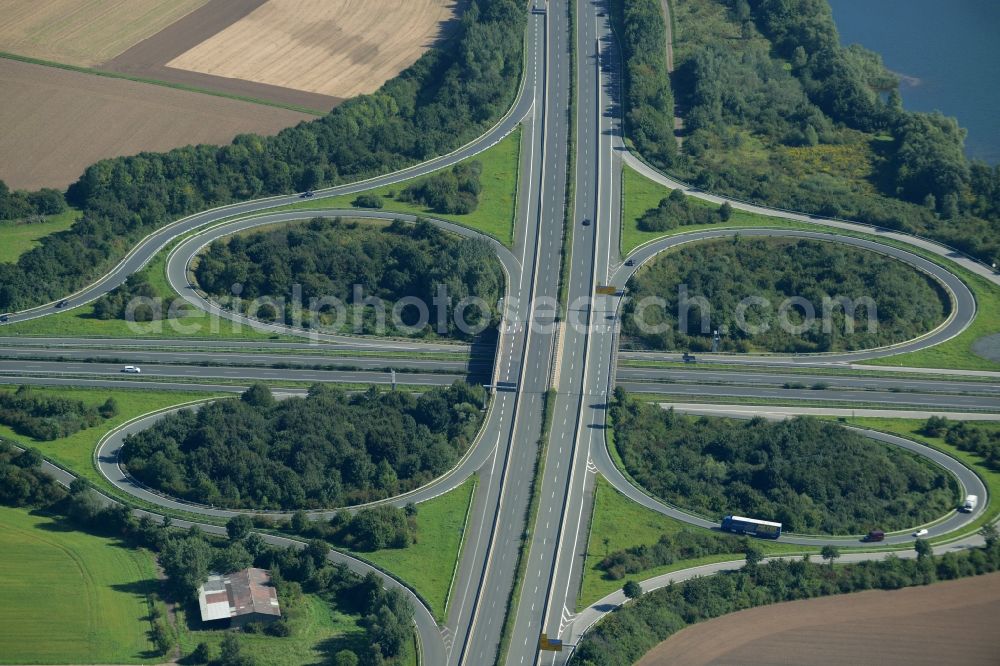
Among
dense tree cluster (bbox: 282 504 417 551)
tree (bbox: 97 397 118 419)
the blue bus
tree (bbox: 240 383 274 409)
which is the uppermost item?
tree (bbox: 240 383 274 409)

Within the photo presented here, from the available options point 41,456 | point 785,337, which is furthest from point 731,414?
point 41,456

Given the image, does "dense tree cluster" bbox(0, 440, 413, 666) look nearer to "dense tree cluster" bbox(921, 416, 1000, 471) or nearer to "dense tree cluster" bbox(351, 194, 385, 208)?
"dense tree cluster" bbox(351, 194, 385, 208)

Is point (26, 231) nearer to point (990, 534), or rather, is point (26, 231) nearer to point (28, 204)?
point (28, 204)

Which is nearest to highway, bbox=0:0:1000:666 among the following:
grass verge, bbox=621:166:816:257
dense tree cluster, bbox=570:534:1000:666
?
grass verge, bbox=621:166:816:257

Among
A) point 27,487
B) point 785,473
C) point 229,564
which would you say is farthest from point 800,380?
point 27,487

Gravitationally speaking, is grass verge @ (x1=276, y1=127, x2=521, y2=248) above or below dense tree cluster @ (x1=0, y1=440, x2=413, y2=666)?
above

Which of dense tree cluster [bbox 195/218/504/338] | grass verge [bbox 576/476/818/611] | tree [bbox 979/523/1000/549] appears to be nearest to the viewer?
grass verge [bbox 576/476/818/611]

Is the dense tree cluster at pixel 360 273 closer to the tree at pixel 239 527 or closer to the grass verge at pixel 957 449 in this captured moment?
the tree at pixel 239 527
